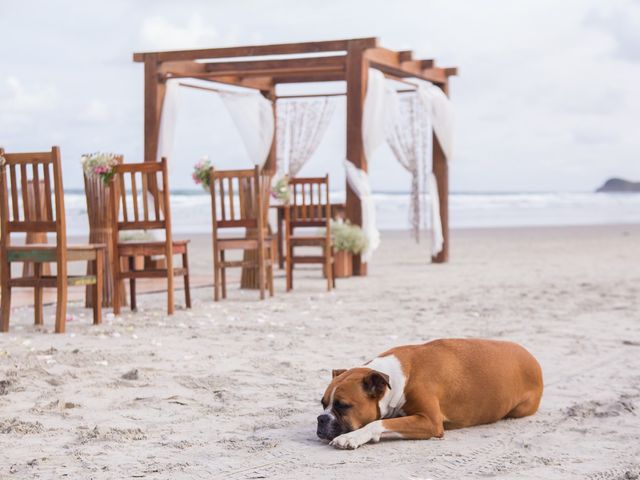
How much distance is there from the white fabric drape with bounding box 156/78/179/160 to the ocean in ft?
28.6

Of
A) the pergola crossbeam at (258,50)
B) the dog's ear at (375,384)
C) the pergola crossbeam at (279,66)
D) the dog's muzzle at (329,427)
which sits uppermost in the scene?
the pergola crossbeam at (258,50)

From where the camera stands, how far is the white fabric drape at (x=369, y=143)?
10445 mm

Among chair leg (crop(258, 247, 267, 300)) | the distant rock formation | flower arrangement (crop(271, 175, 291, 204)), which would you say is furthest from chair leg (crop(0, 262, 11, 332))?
the distant rock formation

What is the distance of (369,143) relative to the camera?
1053cm

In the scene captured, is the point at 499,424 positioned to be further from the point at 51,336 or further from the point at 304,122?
the point at 304,122

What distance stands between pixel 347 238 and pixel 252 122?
9.82 feet

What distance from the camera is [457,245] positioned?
1598 centimetres

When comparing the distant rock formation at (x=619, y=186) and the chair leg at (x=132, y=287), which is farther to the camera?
the distant rock formation at (x=619, y=186)

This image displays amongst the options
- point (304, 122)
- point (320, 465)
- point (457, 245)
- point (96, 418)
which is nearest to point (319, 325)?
point (96, 418)

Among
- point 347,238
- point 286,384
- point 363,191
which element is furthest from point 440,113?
point 286,384

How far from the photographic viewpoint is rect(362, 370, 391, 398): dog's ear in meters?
2.99

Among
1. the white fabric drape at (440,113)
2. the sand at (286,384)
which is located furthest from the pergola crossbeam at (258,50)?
the sand at (286,384)

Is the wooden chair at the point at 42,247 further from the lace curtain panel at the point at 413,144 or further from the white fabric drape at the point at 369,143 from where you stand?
the lace curtain panel at the point at 413,144

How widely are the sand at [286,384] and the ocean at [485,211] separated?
523 inches
